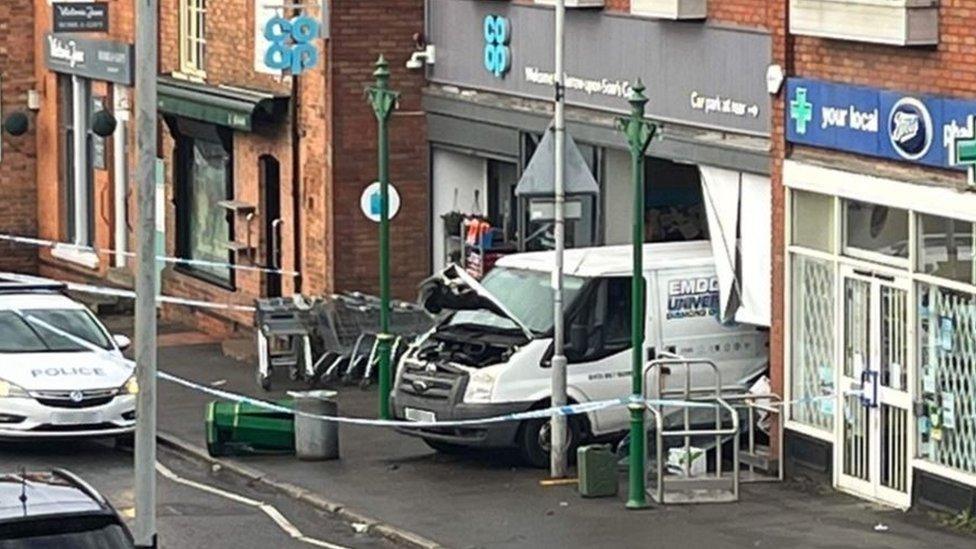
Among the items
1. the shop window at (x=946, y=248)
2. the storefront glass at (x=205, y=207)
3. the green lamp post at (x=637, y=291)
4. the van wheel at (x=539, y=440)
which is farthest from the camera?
the storefront glass at (x=205, y=207)

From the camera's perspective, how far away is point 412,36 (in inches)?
1170

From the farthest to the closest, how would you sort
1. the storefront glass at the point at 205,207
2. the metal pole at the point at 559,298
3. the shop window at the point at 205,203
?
the storefront glass at the point at 205,207 < the shop window at the point at 205,203 < the metal pole at the point at 559,298

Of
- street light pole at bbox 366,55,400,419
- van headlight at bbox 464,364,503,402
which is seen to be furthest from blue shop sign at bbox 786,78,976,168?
street light pole at bbox 366,55,400,419

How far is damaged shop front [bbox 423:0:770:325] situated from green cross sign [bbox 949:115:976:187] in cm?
339

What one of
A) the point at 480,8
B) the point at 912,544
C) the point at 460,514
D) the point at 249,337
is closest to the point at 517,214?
the point at 480,8

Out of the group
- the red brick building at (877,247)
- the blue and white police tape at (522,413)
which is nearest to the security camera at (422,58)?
the blue and white police tape at (522,413)

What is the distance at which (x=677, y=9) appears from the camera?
23844mm

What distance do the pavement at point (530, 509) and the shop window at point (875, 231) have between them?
2122mm

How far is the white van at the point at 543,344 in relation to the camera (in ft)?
74.4

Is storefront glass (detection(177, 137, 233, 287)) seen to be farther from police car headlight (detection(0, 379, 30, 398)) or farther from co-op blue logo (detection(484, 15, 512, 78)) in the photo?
police car headlight (detection(0, 379, 30, 398))

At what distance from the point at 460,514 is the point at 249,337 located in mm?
11343

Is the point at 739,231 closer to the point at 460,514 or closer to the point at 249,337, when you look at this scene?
the point at 460,514

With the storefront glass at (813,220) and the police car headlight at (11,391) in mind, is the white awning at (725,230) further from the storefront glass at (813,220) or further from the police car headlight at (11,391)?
the police car headlight at (11,391)

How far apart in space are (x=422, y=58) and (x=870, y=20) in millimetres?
9839
